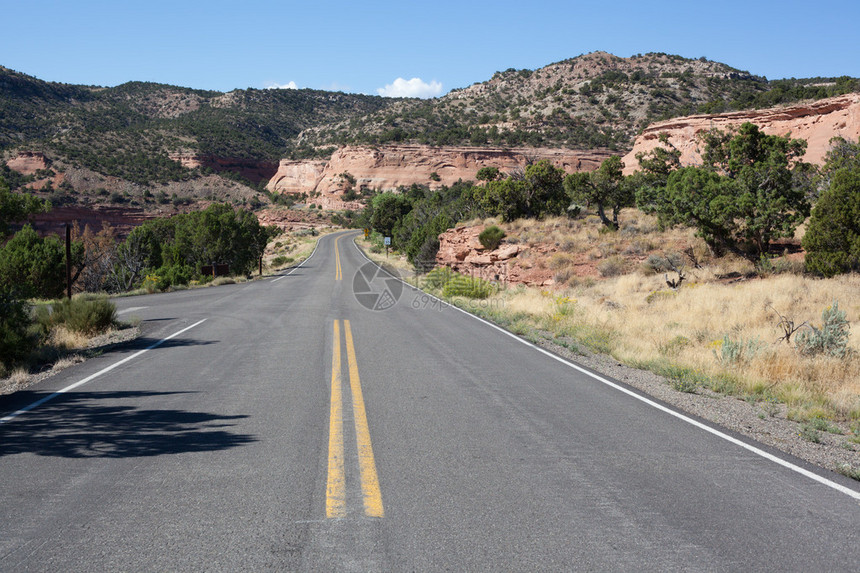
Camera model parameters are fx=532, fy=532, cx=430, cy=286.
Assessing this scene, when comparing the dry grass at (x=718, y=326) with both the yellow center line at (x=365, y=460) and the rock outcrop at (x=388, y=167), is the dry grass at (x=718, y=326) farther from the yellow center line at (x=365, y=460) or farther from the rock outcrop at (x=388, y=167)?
the rock outcrop at (x=388, y=167)

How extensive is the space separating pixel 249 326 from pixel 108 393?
681cm

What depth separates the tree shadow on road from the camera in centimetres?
496

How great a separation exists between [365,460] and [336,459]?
26 centimetres

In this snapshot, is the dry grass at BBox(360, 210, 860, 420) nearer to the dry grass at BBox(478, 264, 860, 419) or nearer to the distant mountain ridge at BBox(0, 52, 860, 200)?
the dry grass at BBox(478, 264, 860, 419)

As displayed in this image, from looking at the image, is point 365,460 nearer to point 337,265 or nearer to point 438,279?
point 438,279

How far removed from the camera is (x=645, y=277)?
70.0 ft

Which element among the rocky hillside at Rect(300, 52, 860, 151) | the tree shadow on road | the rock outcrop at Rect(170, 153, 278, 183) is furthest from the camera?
the rock outcrop at Rect(170, 153, 278, 183)

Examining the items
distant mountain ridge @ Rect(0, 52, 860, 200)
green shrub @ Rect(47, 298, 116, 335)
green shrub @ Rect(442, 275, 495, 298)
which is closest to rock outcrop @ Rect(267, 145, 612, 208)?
distant mountain ridge @ Rect(0, 52, 860, 200)

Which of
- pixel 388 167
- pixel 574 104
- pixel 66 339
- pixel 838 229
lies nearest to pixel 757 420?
pixel 66 339

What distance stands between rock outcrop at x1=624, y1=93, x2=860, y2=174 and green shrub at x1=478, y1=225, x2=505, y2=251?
12.9 m

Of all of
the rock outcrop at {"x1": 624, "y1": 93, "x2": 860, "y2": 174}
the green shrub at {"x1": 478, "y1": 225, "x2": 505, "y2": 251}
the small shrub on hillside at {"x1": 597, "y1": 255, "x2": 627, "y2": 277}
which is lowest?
the small shrub on hillside at {"x1": 597, "y1": 255, "x2": 627, "y2": 277}

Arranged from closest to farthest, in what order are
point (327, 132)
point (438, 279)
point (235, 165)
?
point (438, 279), point (235, 165), point (327, 132)

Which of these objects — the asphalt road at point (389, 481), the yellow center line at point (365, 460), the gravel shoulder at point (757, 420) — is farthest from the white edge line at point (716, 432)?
the yellow center line at point (365, 460)

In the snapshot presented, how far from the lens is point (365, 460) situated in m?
4.69
